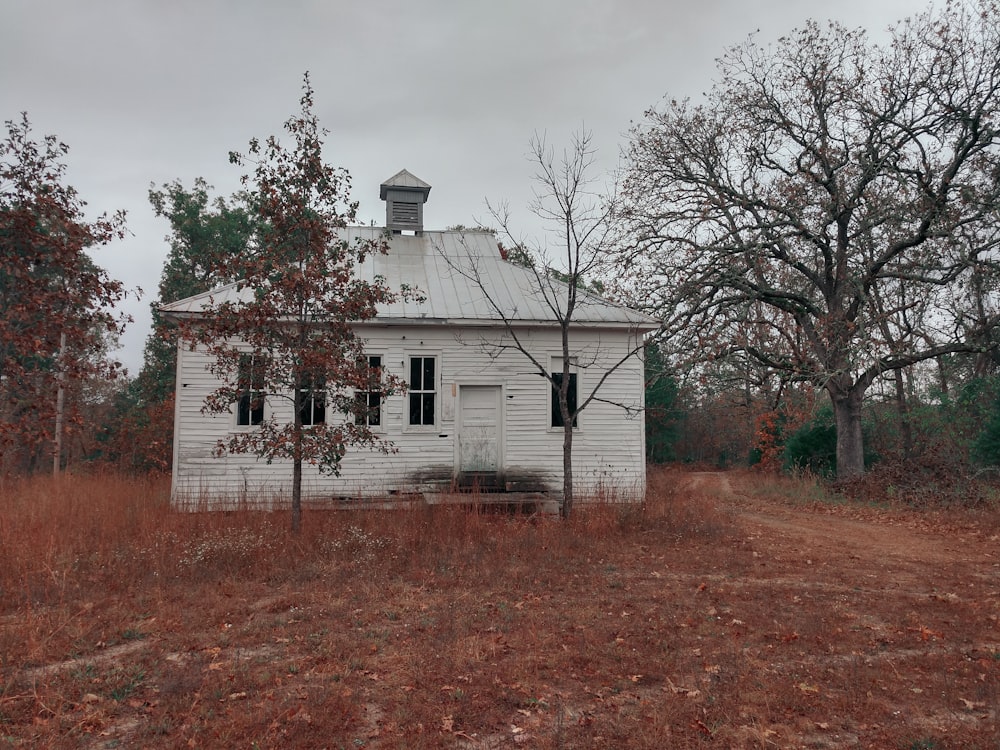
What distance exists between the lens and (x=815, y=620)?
636 centimetres

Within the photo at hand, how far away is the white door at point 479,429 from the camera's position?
13.6 m

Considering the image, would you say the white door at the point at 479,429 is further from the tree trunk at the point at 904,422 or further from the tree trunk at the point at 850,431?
the tree trunk at the point at 904,422

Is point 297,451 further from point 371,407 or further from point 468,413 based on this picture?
point 468,413

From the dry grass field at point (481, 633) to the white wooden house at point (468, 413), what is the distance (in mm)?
2212

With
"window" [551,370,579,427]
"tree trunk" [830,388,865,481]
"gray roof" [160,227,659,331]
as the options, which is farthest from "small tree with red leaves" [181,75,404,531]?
"tree trunk" [830,388,865,481]

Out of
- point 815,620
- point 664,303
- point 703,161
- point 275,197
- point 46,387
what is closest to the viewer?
point 815,620

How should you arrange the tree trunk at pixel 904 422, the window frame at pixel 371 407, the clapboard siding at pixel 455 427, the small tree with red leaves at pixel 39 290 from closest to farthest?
1. the small tree with red leaves at pixel 39 290
2. the window frame at pixel 371 407
3. the clapboard siding at pixel 455 427
4. the tree trunk at pixel 904 422

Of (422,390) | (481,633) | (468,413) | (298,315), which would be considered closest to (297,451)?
(298,315)

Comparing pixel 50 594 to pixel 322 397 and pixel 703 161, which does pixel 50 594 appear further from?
pixel 703 161

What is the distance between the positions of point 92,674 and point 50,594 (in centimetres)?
270

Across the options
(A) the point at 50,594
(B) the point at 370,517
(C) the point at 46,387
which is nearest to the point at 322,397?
(B) the point at 370,517

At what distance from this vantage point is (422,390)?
44.5 ft

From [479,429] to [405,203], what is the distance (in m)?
7.00

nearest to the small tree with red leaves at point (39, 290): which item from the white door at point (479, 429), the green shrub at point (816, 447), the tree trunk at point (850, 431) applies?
the white door at point (479, 429)
